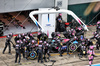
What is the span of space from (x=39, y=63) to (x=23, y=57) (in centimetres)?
145

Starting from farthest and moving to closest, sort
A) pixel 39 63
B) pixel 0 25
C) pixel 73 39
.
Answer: pixel 0 25 < pixel 73 39 < pixel 39 63

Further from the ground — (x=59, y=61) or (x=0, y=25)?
(x=0, y=25)

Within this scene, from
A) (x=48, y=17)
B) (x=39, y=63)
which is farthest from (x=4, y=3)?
(x=39, y=63)

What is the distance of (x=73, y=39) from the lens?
17.4 metres

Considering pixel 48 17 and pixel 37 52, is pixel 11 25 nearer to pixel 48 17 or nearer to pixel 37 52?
pixel 48 17

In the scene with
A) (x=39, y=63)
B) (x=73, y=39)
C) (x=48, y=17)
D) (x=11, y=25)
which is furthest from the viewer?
(x=11, y=25)

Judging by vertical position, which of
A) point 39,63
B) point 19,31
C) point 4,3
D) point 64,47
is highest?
point 4,3

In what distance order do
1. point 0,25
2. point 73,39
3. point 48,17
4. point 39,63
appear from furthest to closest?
point 0,25, point 48,17, point 73,39, point 39,63

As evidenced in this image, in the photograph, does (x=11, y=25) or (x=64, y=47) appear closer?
(x=64, y=47)

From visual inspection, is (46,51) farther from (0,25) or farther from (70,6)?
(70,6)

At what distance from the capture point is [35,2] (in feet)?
72.0

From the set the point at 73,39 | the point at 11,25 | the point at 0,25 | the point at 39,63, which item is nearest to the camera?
the point at 39,63

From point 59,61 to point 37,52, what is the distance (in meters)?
1.68

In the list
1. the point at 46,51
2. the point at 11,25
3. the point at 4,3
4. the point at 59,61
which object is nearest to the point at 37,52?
the point at 46,51
